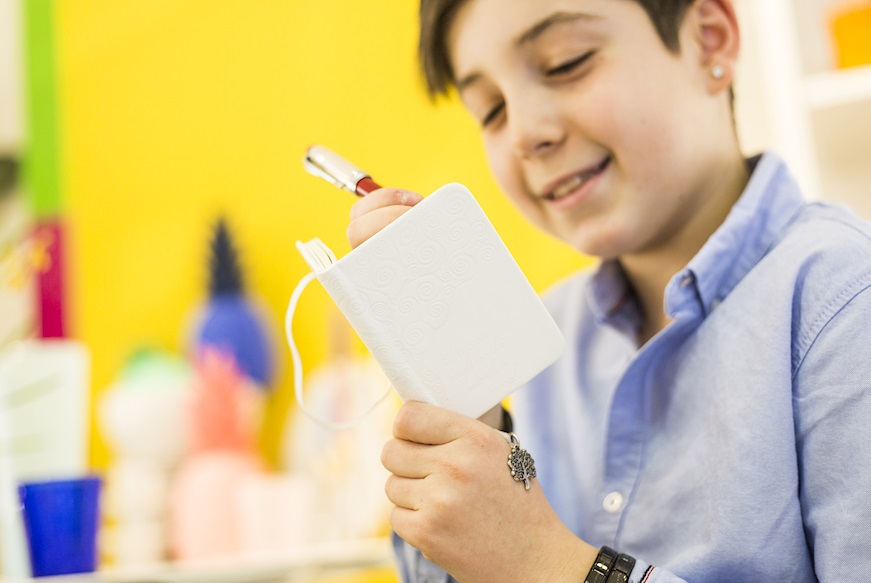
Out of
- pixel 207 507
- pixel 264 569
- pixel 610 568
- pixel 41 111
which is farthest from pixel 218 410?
pixel 610 568

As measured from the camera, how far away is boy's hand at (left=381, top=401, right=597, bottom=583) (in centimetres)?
54

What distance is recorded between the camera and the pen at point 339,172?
0.59 metres

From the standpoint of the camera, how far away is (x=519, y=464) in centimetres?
56

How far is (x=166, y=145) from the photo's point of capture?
6.16 ft

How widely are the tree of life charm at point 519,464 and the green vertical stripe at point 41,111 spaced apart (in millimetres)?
1565

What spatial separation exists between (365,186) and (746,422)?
1.00 ft

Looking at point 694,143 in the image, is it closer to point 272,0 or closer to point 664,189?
point 664,189

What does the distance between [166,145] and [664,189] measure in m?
1.42

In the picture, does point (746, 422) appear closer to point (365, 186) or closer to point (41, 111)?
point (365, 186)

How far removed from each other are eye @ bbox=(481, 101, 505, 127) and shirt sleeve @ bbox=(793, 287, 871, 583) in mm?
311

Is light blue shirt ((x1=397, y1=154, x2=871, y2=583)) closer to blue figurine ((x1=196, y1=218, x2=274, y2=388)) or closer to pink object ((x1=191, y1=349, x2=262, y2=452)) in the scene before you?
pink object ((x1=191, y1=349, x2=262, y2=452))

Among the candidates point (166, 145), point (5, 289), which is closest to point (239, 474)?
point (5, 289)

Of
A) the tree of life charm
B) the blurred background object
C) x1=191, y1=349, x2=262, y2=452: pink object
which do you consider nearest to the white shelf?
the blurred background object

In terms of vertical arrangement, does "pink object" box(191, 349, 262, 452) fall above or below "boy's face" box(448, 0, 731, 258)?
below
